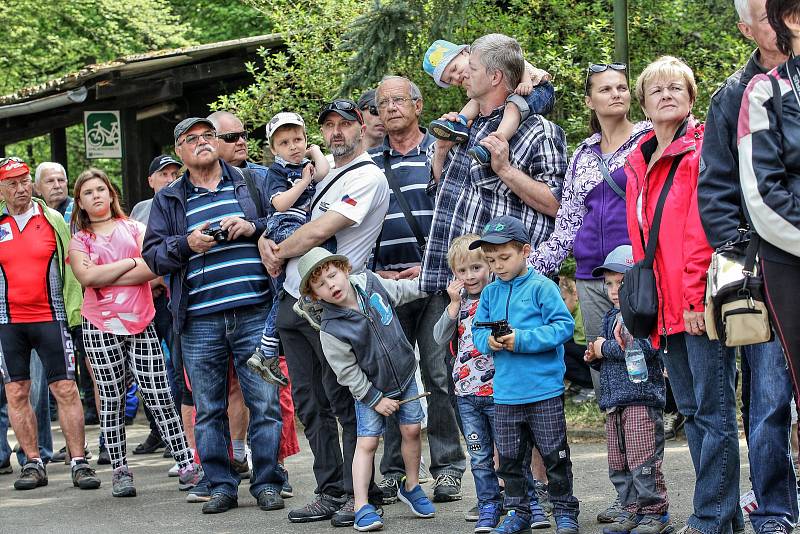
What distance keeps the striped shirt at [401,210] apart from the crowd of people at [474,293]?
2cm

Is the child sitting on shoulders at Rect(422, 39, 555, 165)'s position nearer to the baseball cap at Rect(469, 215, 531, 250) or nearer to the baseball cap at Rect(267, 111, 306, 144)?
the baseball cap at Rect(469, 215, 531, 250)

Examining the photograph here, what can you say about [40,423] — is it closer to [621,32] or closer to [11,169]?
[11,169]

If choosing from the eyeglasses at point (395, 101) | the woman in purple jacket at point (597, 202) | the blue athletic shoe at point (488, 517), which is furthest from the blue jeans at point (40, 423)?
the woman in purple jacket at point (597, 202)

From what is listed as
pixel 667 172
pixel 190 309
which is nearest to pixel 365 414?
pixel 190 309

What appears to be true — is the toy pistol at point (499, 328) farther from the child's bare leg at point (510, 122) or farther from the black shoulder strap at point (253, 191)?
the black shoulder strap at point (253, 191)

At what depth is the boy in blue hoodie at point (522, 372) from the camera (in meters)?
5.98

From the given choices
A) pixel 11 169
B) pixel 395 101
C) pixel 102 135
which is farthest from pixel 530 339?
pixel 102 135

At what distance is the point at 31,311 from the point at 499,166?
435cm

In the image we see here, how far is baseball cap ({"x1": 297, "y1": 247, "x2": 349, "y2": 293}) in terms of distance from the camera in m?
6.48

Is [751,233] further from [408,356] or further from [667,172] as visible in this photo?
[408,356]

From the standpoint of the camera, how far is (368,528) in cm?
655

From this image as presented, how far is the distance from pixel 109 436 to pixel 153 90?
24.4 feet

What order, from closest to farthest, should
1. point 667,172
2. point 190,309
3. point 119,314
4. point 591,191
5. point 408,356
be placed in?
point 667,172 < point 591,191 < point 408,356 < point 190,309 < point 119,314

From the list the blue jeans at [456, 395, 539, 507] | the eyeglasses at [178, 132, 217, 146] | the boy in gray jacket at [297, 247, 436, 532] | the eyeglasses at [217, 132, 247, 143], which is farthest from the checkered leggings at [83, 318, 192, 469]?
the blue jeans at [456, 395, 539, 507]
